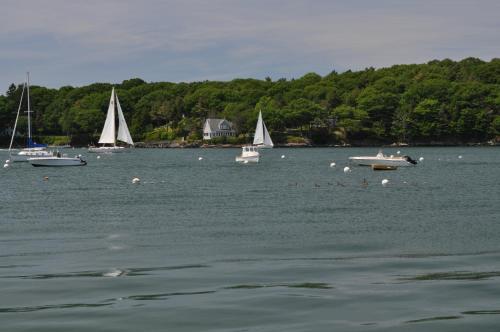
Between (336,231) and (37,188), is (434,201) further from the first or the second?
(37,188)

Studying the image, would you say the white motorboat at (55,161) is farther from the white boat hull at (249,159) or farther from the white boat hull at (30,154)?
the white boat hull at (249,159)

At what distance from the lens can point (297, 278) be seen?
22.0 m

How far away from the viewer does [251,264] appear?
24.4 m

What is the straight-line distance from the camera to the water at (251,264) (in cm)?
1764

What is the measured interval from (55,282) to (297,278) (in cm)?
647

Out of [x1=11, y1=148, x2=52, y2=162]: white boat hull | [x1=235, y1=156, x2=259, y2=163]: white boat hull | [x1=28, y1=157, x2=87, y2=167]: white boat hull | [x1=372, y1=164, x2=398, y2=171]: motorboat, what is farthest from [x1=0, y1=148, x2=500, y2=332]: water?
[x1=235, y1=156, x2=259, y2=163]: white boat hull

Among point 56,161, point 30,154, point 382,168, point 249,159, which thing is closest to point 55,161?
point 56,161

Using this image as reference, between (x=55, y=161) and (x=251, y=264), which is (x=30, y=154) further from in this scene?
(x=251, y=264)

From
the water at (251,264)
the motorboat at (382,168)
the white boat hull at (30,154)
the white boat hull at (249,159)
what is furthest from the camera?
the white boat hull at (249,159)

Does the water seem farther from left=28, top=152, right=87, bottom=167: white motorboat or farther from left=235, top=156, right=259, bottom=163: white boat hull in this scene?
left=235, top=156, right=259, bottom=163: white boat hull

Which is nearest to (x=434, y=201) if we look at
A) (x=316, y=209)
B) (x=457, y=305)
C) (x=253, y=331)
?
(x=316, y=209)

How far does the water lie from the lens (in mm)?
17641

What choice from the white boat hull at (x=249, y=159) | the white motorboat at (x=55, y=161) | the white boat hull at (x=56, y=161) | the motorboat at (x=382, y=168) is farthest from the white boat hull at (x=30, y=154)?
the motorboat at (x=382, y=168)

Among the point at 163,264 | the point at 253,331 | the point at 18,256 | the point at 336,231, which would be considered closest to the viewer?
the point at 253,331
